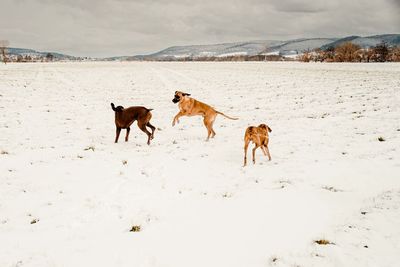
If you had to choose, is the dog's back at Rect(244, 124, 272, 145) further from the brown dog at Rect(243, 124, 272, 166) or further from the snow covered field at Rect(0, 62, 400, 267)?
the snow covered field at Rect(0, 62, 400, 267)

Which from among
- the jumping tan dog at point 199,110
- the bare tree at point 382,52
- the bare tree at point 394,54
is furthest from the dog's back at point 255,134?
the bare tree at point 382,52

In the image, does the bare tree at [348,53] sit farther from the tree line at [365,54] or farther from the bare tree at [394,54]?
the bare tree at [394,54]

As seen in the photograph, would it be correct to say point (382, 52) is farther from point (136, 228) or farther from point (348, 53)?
point (136, 228)

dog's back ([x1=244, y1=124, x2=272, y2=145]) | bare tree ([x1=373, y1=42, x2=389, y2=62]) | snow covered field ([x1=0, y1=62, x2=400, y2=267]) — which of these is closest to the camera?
snow covered field ([x1=0, y1=62, x2=400, y2=267])

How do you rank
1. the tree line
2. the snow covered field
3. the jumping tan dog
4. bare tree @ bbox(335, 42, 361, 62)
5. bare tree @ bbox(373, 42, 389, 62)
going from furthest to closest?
bare tree @ bbox(335, 42, 361, 62) → the tree line → bare tree @ bbox(373, 42, 389, 62) → the jumping tan dog → the snow covered field

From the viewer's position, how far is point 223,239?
4.62 m

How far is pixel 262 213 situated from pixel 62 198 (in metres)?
3.87

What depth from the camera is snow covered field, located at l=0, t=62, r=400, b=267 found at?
4277mm

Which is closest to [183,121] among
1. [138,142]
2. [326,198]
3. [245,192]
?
[138,142]

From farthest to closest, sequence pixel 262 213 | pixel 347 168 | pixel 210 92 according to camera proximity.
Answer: pixel 210 92
pixel 347 168
pixel 262 213

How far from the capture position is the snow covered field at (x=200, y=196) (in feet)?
14.0

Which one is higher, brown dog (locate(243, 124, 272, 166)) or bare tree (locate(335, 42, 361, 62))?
bare tree (locate(335, 42, 361, 62))

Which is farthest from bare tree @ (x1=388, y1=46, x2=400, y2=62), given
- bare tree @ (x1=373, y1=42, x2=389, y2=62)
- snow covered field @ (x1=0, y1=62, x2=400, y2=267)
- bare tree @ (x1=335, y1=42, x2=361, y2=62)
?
snow covered field @ (x1=0, y1=62, x2=400, y2=267)

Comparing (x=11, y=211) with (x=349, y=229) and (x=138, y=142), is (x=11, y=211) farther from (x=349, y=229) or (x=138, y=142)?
(x=349, y=229)
